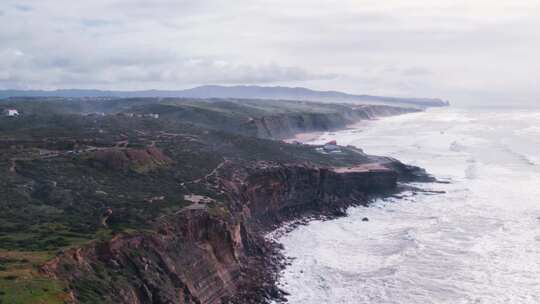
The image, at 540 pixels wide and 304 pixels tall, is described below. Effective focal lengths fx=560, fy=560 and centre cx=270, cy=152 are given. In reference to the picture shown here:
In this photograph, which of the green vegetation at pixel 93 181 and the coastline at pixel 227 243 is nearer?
the green vegetation at pixel 93 181

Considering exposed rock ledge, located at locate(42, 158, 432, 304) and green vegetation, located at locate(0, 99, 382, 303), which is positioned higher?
green vegetation, located at locate(0, 99, 382, 303)

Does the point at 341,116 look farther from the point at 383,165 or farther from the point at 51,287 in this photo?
the point at 51,287

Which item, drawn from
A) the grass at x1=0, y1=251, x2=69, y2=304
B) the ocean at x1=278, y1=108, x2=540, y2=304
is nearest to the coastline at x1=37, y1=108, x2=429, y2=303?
the grass at x1=0, y1=251, x2=69, y2=304

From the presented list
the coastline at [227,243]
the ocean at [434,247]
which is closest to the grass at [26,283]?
the coastline at [227,243]

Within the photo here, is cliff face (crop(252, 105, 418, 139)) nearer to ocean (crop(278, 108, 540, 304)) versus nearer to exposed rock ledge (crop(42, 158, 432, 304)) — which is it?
ocean (crop(278, 108, 540, 304))

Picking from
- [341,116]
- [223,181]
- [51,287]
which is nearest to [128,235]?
[51,287]

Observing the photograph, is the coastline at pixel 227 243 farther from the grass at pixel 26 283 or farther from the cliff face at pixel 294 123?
the cliff face at pixel 294 123
